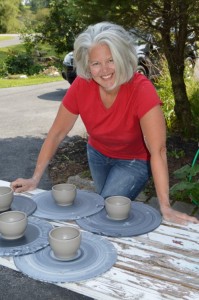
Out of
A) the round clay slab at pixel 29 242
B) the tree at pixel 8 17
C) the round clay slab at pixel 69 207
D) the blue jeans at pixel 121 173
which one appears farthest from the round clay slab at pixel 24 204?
the tree at pixel 8 17

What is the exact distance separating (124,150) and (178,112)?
9.77ft

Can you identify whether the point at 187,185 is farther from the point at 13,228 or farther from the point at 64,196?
the point at 13,228

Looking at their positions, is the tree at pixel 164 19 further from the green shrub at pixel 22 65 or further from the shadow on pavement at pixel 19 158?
the green shrub at pixel 22 65

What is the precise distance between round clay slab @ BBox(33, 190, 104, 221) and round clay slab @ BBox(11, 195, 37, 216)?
0.03m

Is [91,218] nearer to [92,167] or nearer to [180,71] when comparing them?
[92,167]

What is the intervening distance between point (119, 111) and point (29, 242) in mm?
1026

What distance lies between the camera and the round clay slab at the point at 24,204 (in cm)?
203

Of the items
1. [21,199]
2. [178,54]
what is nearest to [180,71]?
[178,54]

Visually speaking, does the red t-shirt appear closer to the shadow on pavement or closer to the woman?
the woman

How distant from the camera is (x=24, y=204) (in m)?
2.10

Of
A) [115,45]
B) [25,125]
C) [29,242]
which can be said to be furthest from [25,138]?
[29,242]

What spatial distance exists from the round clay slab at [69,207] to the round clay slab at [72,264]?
0.28m

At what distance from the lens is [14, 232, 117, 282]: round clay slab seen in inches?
57.9

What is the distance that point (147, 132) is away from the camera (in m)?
2.22
